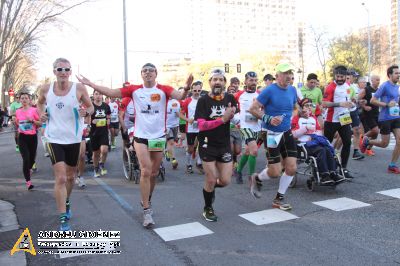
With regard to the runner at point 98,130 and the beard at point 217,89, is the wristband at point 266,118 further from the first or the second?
the runner at point 98,130

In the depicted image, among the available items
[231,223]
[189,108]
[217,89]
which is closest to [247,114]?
[217,89]

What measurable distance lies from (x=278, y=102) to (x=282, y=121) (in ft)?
0.90

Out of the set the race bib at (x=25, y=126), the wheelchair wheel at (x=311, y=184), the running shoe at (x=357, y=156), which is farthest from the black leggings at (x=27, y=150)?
the running shoe at (x=357, y=156)

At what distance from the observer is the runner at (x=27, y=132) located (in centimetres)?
842

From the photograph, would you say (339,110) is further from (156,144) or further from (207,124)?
(156,144)

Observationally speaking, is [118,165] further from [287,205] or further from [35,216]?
[287,205]

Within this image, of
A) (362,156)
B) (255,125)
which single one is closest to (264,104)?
(255,125)

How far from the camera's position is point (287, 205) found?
6008 millimetres

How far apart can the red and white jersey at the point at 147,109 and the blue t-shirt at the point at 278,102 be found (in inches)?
58.0

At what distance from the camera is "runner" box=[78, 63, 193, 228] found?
5523 mm

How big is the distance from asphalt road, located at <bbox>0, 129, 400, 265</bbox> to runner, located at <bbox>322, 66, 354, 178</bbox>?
735mm

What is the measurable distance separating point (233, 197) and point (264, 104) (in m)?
1.74

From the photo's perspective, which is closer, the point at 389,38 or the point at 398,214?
the point at 398,214

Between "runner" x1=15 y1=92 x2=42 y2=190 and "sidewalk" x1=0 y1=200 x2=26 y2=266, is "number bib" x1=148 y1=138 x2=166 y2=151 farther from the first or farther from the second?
"runner" x1=15 y1=92 x2=42 y2=190
